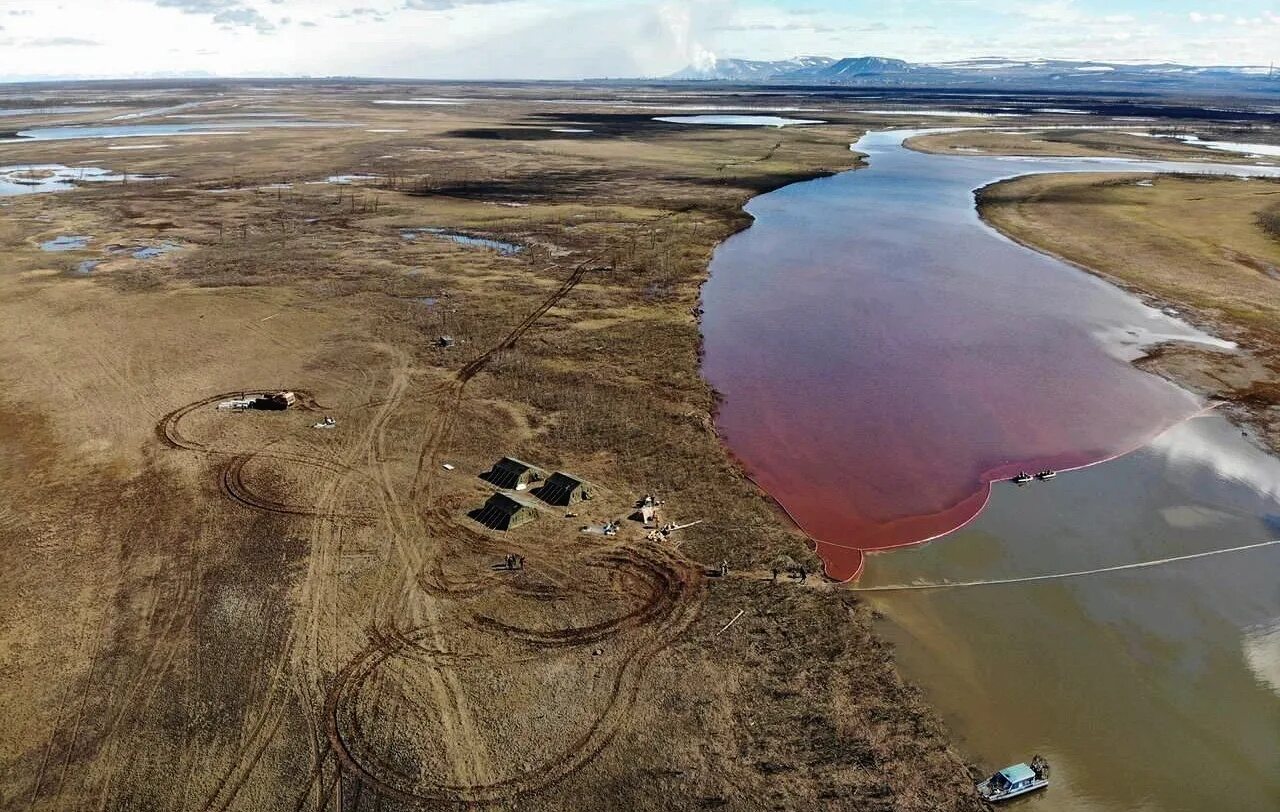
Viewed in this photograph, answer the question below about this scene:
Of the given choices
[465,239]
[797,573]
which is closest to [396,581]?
[797,573]

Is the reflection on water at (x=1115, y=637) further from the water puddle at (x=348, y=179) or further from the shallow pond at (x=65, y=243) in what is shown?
the water puddle at (x=348, y=179)

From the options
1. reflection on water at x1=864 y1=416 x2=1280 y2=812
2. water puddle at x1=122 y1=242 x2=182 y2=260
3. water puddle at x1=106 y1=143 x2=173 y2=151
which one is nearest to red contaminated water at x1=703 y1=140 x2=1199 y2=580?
reflection on water at x1=864 y1=416 x2=1280 y2=812

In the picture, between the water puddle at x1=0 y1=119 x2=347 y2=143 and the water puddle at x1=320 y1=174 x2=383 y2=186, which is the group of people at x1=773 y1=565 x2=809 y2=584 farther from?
the water puddle at x1=0 y1=119 x2=347 y2=143

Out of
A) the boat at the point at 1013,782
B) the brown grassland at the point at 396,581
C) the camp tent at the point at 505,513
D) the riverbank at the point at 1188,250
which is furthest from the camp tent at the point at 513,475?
the riverbank at the point at 1188,250

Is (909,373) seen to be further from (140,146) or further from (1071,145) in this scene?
(140,146)

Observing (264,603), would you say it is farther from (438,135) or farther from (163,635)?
(438,135)
